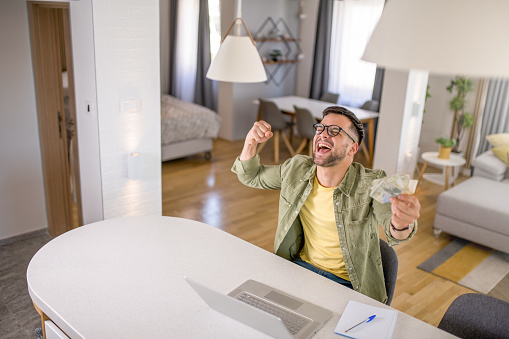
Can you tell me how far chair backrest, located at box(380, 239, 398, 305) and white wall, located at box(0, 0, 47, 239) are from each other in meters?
→ 2.91

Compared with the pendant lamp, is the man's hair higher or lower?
lower

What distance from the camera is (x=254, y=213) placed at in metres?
5.00

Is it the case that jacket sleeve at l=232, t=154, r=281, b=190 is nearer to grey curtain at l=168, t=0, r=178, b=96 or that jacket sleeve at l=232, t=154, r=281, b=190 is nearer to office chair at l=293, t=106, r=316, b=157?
office chair at l=293, t=106, r=316, b=157

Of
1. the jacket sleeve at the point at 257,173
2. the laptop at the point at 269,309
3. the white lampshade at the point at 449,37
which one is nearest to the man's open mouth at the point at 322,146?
the jacket sleeve at the point at 257,173

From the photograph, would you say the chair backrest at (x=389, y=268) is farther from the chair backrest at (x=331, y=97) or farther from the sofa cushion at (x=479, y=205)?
the chair backrest at (x=331, y=97)

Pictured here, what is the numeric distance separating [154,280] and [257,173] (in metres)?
0.77

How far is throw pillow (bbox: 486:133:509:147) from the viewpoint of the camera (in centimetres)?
562

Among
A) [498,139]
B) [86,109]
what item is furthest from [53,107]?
[498,139]

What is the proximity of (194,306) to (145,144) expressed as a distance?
6.82 feet

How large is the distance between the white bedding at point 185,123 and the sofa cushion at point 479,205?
3234mm

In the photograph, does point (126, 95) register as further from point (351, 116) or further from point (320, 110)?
point (320, 110)

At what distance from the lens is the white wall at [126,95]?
3326 millimetres

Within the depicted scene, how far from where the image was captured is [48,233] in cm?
416

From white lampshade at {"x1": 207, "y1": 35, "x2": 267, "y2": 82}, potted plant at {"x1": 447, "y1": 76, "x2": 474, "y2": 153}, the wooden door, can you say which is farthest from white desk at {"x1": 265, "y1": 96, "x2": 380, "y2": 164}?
white lampshade at {"x1": 207, "y1": 35, "x2": 267, "y2": 82}
